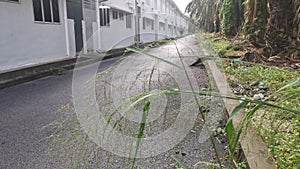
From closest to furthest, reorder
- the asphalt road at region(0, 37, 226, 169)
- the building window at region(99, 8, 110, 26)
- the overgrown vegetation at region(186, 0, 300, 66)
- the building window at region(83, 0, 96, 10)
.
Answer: the asphalt road at region(0, 37, 226, 169), the overgrown vegetation at region(186, 0, 300, 66), the building window at region(83, 0, 96, 10), the building window at region(99, 8, 110, 26)

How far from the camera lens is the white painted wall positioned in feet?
16.0

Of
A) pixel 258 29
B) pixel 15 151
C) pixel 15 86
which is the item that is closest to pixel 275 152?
pixel 15 151

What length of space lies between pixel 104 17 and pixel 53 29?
4061mm

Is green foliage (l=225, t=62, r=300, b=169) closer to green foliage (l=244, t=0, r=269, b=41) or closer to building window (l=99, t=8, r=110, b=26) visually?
green foliage (l=244, t=0, r=269, b=41)

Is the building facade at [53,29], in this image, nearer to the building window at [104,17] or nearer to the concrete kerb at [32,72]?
the building window at [104,17]

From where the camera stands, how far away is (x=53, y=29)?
257 inches

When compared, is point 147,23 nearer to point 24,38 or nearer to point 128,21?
point 128,21

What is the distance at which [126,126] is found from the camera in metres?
1.01

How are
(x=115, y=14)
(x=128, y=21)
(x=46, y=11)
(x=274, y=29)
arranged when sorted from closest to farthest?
(x=274, y=29)
(x=46, y=11)
(x=115, y=14)
(x=128, y=21)

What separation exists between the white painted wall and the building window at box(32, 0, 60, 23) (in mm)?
151

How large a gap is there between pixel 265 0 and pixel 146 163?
4.00 m

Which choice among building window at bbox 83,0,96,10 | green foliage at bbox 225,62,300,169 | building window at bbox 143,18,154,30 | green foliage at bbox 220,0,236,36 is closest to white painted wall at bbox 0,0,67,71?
building window at bbox 83,0,96,10

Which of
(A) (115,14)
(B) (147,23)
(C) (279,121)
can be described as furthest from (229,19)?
(B) (147,23)

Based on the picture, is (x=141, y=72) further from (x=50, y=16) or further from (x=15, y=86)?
(x=50, y=16)
